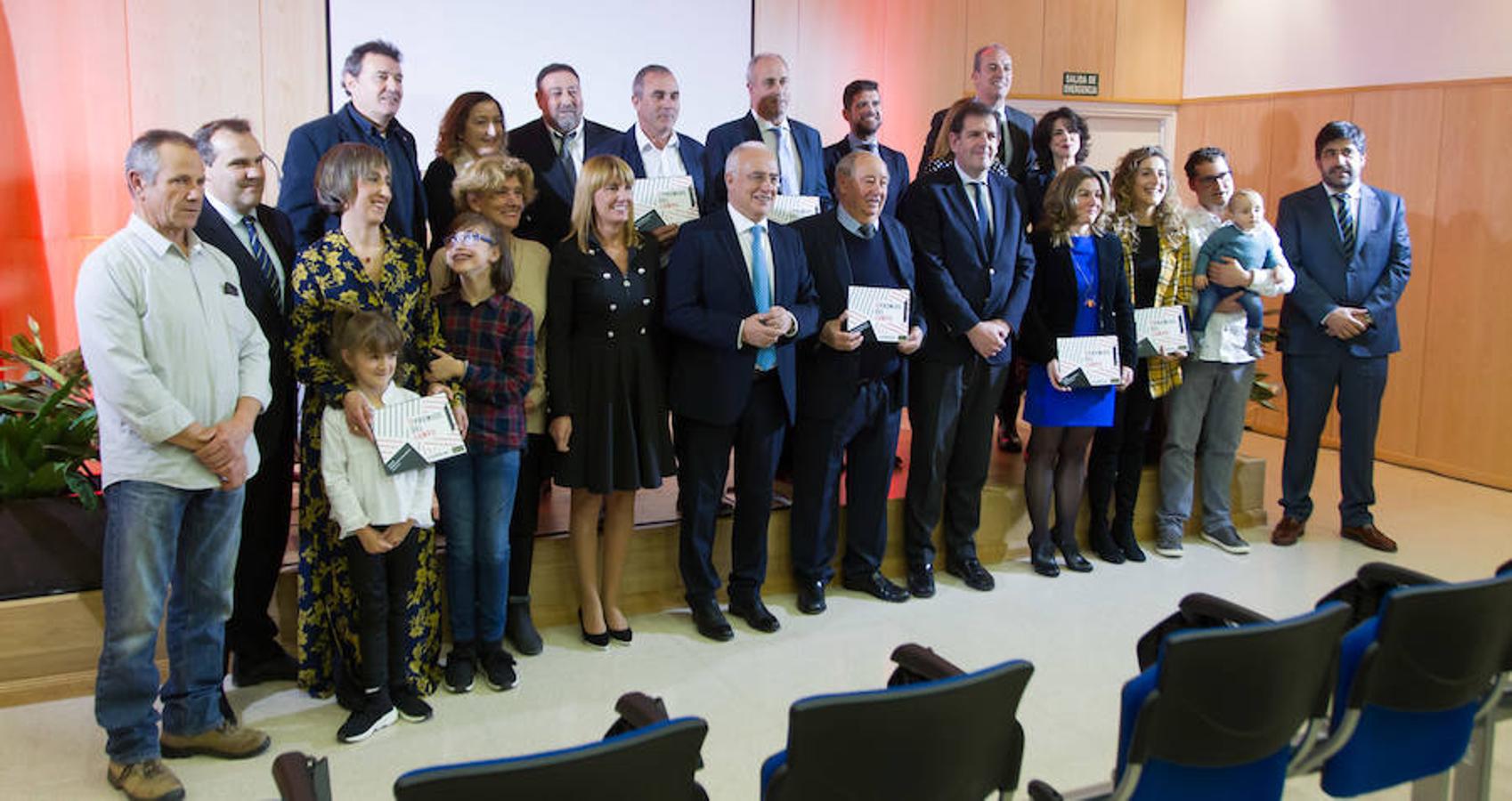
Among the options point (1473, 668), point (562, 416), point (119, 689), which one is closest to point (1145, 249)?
point (562, 416)

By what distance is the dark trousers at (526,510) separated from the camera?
411cm

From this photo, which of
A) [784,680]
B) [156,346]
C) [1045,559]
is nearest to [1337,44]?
[1045,559]

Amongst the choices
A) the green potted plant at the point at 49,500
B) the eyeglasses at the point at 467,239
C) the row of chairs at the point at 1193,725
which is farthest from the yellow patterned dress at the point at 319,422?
the row of chairs at the point at 1193,725

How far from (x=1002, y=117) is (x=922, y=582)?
2.18 m

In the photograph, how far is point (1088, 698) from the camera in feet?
12.9

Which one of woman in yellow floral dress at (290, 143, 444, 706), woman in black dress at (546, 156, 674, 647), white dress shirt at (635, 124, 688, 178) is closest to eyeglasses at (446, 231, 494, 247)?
woman in yellow floral dress at (290, 143, 444, 706)

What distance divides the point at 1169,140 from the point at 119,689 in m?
7.59

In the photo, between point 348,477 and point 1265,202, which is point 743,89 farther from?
point 348,477

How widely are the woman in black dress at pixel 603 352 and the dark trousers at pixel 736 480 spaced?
0.51ft

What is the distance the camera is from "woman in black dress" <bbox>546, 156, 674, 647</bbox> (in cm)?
400

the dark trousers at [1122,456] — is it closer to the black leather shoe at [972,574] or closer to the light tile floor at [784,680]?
the light tile floor at [784,680]

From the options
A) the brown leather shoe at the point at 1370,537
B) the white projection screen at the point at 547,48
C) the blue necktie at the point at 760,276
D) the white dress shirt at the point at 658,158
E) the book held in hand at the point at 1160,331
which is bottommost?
the brown leather shoe at the point at 1370,537

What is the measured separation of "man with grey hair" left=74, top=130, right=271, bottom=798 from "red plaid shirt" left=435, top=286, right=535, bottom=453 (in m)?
0.60

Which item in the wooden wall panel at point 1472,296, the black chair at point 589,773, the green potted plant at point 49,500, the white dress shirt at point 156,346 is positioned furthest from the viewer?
the wooden wall panel at point 1472,296
